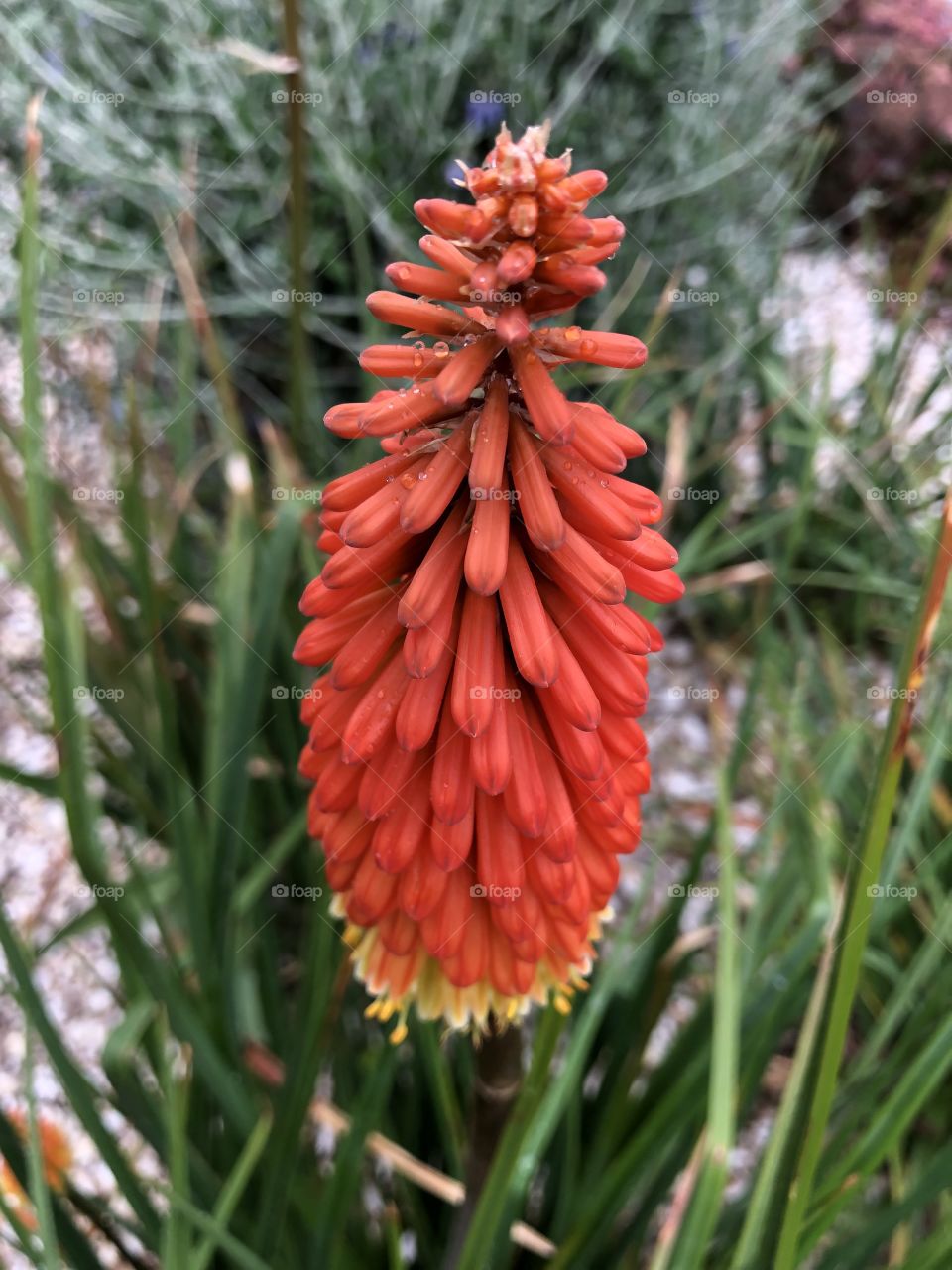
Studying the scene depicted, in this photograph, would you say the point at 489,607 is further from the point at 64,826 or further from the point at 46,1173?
the point at 64,826

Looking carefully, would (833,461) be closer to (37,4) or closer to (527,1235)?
(527,1235)

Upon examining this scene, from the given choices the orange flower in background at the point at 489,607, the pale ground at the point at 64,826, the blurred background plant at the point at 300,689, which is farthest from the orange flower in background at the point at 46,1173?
the orange flower in background at the point at 489,607

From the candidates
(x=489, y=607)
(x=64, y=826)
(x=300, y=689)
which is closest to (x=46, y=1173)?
(x=300, y=689)

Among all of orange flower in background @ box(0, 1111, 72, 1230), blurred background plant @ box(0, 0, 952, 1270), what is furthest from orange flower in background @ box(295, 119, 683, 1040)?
orange flower in background @ box(0, 1111, 72, 1230)

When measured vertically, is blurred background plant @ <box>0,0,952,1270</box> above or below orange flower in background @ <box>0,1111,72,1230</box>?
above

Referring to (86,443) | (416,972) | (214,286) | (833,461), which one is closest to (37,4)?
(214,286)

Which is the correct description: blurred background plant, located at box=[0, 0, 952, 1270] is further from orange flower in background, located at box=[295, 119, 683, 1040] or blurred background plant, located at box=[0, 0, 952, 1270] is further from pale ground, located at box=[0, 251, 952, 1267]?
orange flower in background, located at box=[295, 119, 683, 1040]

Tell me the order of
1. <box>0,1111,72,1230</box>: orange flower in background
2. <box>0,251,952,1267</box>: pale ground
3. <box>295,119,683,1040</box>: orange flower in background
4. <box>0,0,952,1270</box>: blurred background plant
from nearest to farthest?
<box>295,119,683,1040</box>: orange flower in background → <box>0,0,952,1270</box>: blurred background plant → <box>0,1111,72,1230</box>: orange flower in background → <box>0,251,952,1267</box>: pale ground
